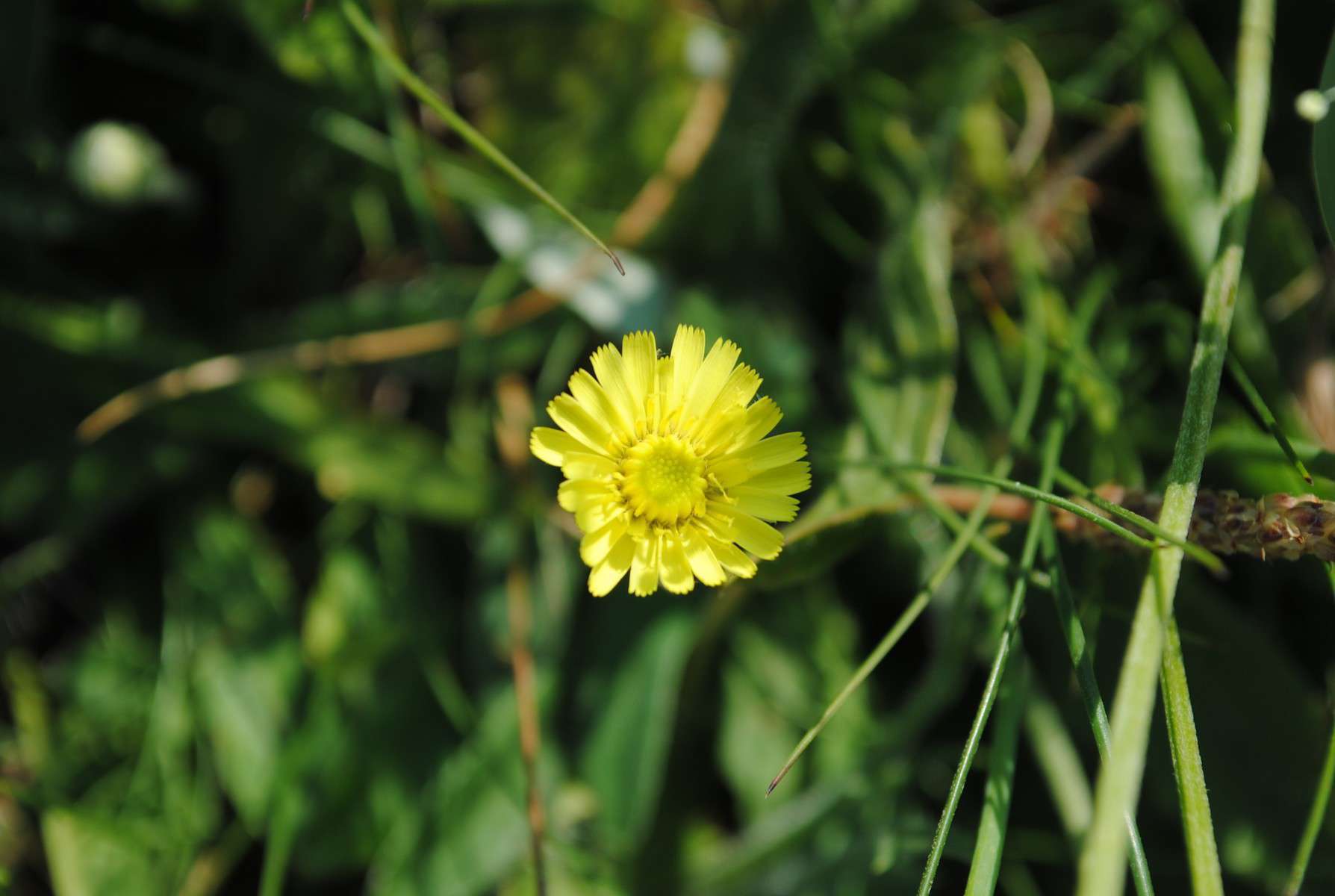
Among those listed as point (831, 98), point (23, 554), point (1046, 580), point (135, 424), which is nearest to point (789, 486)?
point (1046, 580)

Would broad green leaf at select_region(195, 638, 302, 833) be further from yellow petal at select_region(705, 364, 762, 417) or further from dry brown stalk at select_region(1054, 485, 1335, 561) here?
dry brown stalk at select_region(1054, 485, 1335, 561)

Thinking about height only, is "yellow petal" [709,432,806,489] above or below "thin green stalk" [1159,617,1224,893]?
above

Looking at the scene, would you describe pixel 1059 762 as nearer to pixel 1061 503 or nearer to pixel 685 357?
pixel 1061 503

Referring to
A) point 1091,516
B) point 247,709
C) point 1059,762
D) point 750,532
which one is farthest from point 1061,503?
point 247,709

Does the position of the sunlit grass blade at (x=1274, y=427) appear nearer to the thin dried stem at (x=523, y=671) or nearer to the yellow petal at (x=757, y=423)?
the yellow petal at (x=757, y=423)

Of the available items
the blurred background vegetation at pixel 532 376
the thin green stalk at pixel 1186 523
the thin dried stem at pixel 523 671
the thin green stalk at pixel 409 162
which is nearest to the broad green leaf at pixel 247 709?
the blurred background vegetation at pixel 532 376

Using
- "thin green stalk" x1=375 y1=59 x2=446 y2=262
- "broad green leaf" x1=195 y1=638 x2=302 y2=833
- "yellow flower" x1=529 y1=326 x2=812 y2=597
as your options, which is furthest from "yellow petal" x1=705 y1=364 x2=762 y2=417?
"broad green leaf" x1=195 y1=638 x2=302 y2=833
